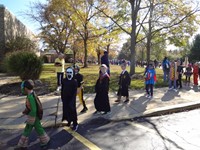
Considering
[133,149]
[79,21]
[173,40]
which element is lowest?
[133,149]

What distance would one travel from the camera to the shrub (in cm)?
1277

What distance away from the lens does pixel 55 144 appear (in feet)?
17.4

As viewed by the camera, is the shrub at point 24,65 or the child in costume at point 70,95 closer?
the child in costume at point 70,95

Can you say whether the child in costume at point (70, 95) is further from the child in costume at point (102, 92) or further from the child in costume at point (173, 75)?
the child in costume at point (173, 75)

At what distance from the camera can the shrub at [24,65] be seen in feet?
41.9

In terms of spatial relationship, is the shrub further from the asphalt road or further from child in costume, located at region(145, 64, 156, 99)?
the asphalt road

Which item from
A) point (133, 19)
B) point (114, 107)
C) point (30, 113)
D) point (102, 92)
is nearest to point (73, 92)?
point (30, 113)

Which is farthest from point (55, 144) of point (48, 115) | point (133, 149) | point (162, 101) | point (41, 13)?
point (41, 13)

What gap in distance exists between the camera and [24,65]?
12.8 metres

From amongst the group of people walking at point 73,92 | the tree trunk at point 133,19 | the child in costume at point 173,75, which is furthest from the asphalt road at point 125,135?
the tree trunk at point 133,19

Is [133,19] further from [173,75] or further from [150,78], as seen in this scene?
[150,78]

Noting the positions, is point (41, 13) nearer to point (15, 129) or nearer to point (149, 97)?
point (149, 97)

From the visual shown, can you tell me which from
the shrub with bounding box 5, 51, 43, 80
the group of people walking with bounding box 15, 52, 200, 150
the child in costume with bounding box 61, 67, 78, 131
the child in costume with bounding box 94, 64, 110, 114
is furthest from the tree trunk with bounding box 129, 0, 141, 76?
the child in costume with bounding box 61, 67, 78, 131

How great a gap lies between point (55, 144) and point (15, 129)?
64.1 inches
